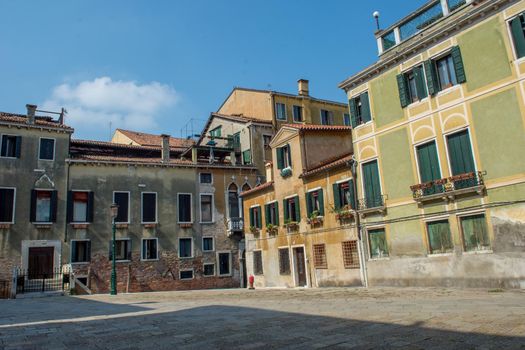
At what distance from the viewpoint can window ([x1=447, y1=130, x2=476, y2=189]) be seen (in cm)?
1462

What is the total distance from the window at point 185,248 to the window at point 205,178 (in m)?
4.43

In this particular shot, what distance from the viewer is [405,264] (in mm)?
16625

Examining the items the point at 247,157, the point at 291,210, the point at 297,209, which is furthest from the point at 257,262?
the point at 247,157

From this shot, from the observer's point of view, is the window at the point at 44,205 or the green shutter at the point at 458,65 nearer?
the green shutter at the point at 458,65

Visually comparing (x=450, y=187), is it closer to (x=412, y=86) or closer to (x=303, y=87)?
(x=412, y=86)

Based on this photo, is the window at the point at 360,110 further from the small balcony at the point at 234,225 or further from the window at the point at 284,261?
the small balcony at the point at 234,225

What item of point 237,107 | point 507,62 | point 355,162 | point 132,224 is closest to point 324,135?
point 355,162

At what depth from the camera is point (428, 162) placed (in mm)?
16016

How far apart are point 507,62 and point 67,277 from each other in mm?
23503

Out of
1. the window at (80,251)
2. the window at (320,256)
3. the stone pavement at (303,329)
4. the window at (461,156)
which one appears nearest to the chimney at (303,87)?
the window at (320,256)

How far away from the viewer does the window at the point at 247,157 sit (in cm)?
3409

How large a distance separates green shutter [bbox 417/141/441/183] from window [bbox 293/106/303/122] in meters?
19.8

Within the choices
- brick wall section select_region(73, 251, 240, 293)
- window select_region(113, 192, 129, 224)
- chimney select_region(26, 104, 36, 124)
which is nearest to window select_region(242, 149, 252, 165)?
brick wall section select_region(73, 251, 240, 293)

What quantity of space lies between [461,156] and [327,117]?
2269cm
